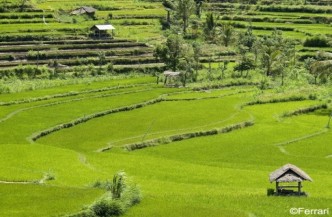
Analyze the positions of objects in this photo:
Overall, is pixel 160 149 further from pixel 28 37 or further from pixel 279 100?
pixel 28 37

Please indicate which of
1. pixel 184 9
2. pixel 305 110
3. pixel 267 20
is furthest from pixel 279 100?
pixel 267 20

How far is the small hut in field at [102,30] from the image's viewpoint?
255 ft

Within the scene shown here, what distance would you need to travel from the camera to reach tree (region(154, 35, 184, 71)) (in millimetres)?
67688

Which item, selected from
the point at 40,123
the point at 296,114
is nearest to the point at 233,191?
the point at 40,123

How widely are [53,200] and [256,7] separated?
255 feet

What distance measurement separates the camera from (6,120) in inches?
1785

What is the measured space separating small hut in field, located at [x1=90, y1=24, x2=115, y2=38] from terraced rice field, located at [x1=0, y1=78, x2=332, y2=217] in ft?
52.7

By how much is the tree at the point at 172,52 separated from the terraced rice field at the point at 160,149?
19.8 ft

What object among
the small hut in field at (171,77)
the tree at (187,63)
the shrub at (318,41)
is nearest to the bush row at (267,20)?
the shrub at (318,41)

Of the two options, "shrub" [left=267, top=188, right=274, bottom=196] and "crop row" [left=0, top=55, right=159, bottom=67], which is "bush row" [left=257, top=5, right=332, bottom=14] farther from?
"shrub" [left=267, top=188, right=274, bottom=196]

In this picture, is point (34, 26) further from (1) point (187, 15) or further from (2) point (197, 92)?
(2) point (197, 92)

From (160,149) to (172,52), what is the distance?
28.5 m

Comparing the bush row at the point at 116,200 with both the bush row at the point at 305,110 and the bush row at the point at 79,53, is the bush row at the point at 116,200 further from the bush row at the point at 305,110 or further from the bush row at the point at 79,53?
the bush row at the point at 79,53

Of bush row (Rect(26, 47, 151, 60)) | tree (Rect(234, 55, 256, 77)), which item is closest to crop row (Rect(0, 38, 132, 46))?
bush row (Rect(26, 47, 151, 60))
